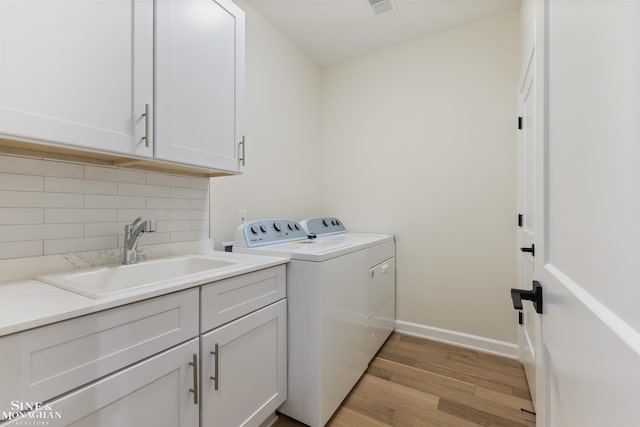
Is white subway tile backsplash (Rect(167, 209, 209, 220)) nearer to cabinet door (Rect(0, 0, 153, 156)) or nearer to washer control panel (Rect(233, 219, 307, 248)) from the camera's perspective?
washer control panel (Rect(233, 219, 307, 248))

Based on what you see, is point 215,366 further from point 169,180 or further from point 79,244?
point 169,180

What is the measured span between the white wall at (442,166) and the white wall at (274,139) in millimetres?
348

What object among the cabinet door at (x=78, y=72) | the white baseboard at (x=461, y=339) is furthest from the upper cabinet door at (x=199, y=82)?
the white baseboard at (x=461, y=339)

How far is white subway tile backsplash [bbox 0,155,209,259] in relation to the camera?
3.47ft

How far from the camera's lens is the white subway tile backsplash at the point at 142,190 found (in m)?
1.36

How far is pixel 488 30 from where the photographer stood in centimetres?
221

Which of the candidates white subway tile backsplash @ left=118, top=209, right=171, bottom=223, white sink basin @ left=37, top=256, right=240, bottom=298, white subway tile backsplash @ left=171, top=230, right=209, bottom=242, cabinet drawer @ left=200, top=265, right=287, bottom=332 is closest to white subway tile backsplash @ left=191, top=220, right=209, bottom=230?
white subway tile backsplash @ left=171, top=230, right=209, bottom=242

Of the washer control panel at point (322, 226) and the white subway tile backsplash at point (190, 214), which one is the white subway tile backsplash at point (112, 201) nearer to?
the white subway tile backsplash at point (190, 214)

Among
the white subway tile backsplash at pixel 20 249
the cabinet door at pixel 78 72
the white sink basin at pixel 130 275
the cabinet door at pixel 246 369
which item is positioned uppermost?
the cabinet door at pixel 78 72

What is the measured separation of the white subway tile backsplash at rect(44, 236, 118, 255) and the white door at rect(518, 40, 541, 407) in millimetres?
2093

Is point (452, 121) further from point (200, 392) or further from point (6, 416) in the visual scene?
point (6, 416)

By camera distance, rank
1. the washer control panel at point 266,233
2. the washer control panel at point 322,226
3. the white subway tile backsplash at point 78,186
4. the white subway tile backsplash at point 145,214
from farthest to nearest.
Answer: the washer control panel at point 322,226
the washer control panel at point 266,233
the white subway tile backsplash at point 145,214
the white subway tile backsplash at point 78,186

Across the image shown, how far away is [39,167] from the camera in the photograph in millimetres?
1112

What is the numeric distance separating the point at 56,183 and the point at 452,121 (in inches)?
101
